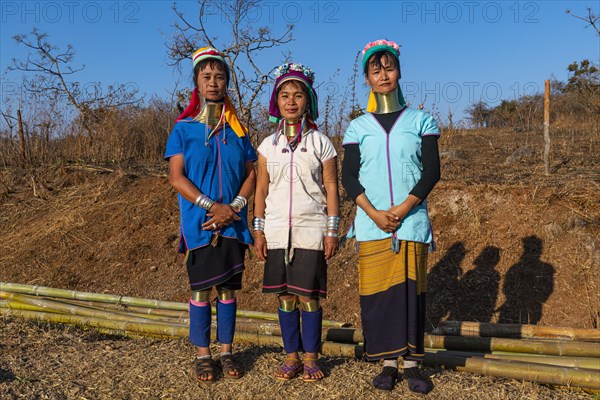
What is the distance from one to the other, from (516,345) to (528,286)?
2.37 meters

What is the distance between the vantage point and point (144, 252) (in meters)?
8.37

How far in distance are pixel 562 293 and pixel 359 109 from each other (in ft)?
11.8

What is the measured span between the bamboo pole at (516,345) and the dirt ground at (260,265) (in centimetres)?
54

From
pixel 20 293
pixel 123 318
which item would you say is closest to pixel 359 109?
pixel 123 318

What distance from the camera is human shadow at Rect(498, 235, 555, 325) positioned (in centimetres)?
619

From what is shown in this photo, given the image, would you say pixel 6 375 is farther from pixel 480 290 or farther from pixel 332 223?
pixel 480 290

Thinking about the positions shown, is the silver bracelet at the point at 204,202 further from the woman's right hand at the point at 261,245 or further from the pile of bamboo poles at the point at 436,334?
Result: the pile of bamboo poles at the point at 436,334

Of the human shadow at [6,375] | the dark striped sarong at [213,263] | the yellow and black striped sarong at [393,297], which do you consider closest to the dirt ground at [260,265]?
the human shadow at [6,375]

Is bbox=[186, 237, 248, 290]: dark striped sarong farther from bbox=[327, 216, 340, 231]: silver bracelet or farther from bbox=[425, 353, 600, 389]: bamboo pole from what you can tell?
bbox=[425, 353, 600, 389]: bamboo pole

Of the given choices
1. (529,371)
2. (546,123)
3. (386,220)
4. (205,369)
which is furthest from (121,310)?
(546,123)

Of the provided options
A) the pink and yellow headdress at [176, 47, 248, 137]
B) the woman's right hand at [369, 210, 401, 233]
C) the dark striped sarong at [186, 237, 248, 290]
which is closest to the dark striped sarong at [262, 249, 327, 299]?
the dark striped sarong at [186, 237, 248, 290]

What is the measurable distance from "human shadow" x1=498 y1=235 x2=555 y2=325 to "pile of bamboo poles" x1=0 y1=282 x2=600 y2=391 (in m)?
1.38

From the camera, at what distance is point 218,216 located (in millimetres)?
3482

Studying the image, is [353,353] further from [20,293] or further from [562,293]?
[20,293]
